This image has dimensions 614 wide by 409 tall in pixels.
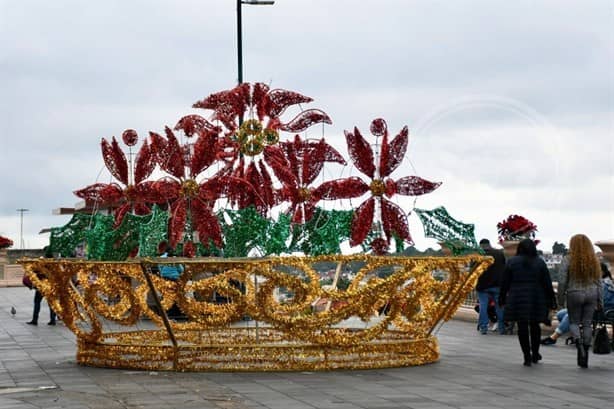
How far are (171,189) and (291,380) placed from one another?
326 cm

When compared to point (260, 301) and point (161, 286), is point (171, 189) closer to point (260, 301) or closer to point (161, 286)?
point (161, 286)

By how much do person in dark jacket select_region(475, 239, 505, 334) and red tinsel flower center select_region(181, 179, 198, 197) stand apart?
7.21 meters

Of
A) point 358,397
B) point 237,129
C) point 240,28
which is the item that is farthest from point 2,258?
point 358,397

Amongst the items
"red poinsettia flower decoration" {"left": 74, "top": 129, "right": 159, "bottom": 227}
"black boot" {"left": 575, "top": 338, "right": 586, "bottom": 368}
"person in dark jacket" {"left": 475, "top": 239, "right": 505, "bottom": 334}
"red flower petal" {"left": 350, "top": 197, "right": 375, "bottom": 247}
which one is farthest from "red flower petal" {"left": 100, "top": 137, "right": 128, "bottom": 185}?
"person in dark jacket" {"left": 475, "top": 239, "right": 505, "bottom": 334}

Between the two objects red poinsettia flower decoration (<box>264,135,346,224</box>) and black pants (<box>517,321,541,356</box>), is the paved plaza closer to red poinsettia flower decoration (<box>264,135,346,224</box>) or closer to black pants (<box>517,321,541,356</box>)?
black pants (<box>517,321,541,356</box>)

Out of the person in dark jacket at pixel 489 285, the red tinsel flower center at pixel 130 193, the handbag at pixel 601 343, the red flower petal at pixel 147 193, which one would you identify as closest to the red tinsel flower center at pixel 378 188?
the red flower petal at pixel 147 193

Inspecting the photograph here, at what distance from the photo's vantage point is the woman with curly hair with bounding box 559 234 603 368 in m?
14.5

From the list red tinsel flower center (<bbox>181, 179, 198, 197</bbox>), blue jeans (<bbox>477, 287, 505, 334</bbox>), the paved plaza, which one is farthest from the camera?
blue jeans (<bbox>477, 287, 505, 334</bbox>)

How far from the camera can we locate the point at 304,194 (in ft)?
50.6

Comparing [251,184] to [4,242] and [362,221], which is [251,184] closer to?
[362,221]

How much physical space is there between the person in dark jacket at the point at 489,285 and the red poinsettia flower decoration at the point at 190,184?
21.9 ft

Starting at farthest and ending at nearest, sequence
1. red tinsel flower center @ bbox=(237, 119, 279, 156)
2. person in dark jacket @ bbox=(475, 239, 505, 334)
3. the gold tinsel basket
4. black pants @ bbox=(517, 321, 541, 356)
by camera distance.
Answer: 1. person in dark jacket @ bbox=(475, 239, 505, 334)
2. red tinsel flower center @ bbox=(237, 119, 279, 156)
3. black pants @ bbox=(517, 321, 541, 356)
4. the gold tinsel basket

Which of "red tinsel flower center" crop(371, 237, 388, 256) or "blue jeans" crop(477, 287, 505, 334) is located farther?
"blue jeans" crop(477, 287, 505, 334)

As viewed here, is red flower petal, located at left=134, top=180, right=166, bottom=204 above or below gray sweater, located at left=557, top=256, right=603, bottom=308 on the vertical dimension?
above
